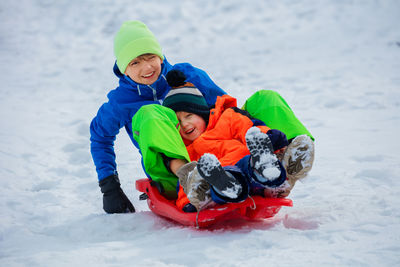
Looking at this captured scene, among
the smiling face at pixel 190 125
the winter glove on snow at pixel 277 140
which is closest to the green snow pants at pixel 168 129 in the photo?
the smiling face at pixel 190 125

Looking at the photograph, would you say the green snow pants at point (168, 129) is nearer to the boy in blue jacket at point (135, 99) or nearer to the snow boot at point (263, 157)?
the boy in blue jacket at point (135, 99)

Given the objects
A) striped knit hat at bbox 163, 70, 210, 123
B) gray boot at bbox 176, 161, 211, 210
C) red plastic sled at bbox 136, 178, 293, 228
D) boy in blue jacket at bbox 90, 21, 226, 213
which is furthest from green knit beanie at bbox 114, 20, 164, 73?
gray boot at bbox 176, 161, 211, 210

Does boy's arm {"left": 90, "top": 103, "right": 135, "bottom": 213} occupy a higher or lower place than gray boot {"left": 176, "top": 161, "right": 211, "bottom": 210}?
higher

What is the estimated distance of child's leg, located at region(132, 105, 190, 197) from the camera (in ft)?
6.64

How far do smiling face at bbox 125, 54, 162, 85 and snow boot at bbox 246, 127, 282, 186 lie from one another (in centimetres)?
100

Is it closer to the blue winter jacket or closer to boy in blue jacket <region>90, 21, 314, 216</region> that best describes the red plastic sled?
boy in blue jacket <region>90, 21, 314, 216</region>

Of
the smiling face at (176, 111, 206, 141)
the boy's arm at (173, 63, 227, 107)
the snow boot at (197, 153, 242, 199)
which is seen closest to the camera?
the snow boot at (197, 153, 242, 199)

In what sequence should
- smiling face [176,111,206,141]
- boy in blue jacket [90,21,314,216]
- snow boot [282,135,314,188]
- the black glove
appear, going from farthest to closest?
the black glove → smiling face [176,111,206,141] → boy in blue jacket [90,21,314,216] → snow boot [282,135,314,188]

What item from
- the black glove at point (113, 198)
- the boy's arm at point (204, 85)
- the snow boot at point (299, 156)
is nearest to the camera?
the snow boot at point (299, 156)

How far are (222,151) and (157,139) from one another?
1.12 ft

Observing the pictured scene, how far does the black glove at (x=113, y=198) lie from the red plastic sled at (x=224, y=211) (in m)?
0.35

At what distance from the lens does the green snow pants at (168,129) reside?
2.03 m

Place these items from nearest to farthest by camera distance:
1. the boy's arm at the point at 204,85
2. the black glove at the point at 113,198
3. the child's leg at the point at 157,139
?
the child's leg at the point at 157,139
the black glove at the point at 113,198
the boy's arm at the point at 204,85

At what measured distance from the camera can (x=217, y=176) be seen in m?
1.71
